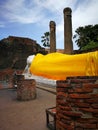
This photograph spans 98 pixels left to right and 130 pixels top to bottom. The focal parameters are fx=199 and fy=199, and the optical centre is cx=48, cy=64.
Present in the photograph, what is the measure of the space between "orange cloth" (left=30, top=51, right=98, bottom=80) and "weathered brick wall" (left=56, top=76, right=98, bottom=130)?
3521 millimetres

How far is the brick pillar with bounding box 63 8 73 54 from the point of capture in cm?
1316

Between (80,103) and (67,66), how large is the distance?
195 inches

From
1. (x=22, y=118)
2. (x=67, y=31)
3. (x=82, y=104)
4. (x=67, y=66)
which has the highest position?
(x=67, y=31)

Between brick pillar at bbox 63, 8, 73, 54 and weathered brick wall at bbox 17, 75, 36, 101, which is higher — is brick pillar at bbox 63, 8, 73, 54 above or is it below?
above

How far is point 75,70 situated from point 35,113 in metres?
2.88

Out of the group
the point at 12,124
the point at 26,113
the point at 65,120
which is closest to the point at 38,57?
the point at 26,113

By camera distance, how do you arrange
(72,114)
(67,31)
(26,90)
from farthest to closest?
(67,31), (26,90), (72,114)

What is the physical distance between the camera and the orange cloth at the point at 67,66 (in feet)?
20.6

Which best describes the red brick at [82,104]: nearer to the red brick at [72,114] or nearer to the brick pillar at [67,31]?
the red brick at [72,114]

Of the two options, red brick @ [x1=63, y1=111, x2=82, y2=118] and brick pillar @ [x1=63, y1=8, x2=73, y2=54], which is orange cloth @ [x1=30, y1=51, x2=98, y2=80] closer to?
red brick @ [x1=63, y1=111, x2=82, y2=118]

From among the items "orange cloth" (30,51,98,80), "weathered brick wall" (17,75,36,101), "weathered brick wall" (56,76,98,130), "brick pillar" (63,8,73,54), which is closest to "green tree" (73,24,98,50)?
"brick pillar" (63,8,73,54)

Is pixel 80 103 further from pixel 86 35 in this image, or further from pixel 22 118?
pixel 86 35

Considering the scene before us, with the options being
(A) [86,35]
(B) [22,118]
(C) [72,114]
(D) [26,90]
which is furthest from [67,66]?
(A) [86,35]

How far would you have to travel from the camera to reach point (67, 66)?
738 centimetres
